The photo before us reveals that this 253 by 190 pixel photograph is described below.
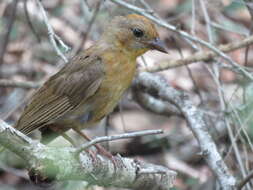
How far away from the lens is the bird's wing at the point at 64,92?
4.48m

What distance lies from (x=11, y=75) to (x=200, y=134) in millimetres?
3788

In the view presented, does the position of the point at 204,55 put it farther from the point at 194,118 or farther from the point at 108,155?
the point at 108,155

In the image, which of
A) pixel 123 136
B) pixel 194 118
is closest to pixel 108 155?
pixel 194 118

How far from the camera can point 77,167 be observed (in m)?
3.29

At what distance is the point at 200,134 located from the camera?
4.55 meters

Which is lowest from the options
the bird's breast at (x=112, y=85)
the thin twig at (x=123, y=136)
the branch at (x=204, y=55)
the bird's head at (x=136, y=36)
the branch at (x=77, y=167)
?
the branch at (x=77, y=167)

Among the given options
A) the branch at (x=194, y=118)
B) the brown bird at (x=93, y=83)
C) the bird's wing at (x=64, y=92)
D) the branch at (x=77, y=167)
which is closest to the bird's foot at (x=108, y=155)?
the branch at (x=77, y=167)

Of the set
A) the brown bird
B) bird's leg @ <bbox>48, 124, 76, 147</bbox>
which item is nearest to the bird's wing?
the brown bird

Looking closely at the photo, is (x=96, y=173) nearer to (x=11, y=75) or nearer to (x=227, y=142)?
(x=227, y=142)

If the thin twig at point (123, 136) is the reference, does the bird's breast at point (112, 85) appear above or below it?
above

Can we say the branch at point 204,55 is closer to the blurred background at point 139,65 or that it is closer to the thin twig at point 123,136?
the blurred background at point 139,65

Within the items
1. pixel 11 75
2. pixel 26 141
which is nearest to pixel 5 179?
pixel 11 75

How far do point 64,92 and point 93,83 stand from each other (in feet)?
1.07

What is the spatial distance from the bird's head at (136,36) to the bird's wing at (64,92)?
27 centimetres
